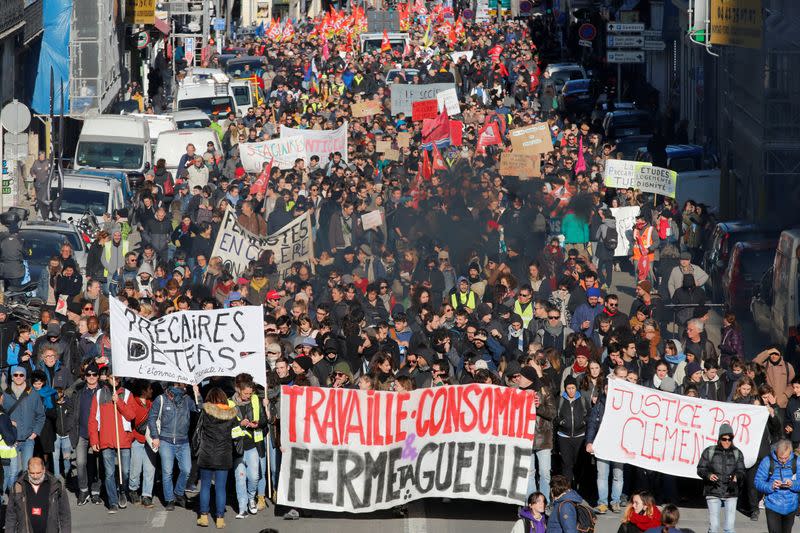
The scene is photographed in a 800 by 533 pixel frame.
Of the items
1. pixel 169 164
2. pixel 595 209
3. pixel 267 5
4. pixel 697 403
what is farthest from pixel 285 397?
pixel 267 5

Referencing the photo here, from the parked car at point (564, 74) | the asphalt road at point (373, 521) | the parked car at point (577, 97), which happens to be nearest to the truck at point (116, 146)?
the asphalt road at point (373, 521)

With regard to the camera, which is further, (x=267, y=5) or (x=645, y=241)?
(x=267, y=5)

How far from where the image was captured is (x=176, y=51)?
75500 mm

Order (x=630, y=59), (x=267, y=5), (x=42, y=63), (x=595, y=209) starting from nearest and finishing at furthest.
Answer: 1. (x=595, y=209)
2. (x=630, y=59)
3. (x=42, y=63)
4. (x=267, y=5)

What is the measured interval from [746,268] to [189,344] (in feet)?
33.9

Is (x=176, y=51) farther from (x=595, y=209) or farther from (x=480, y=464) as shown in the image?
(x=480, y=464)

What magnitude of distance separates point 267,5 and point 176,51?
39.8 meters

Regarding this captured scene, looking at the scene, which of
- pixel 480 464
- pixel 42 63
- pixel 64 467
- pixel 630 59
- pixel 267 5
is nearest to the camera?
pixel 480 464

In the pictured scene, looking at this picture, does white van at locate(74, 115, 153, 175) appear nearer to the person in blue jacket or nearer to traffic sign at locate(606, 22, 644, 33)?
traffic sign at locate(606, 22, 644, 33)

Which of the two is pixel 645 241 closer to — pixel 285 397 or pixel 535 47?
pixel 285 397

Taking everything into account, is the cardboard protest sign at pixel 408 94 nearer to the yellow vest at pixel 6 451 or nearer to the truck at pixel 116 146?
the truck at pixel 116 146

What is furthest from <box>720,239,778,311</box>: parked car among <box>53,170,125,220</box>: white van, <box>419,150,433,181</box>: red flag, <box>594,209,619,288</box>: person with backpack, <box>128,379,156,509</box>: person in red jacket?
<box>53,170,125,220</box>: white van

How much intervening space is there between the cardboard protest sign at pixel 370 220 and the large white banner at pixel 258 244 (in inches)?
55.5

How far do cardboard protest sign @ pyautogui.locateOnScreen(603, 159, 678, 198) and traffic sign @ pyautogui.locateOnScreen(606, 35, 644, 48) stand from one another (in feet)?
51.1
